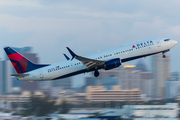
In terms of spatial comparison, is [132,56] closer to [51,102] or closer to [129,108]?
[129,108]

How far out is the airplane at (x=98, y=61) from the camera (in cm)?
4200

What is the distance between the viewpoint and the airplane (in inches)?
1654

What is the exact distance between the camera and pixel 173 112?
5678 cm

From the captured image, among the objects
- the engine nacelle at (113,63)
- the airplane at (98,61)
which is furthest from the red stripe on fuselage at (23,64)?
the engine nacelle at (113,63)

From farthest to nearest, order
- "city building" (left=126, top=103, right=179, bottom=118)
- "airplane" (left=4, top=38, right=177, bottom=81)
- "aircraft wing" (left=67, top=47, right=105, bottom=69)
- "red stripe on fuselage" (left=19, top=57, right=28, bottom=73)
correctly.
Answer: "city building" (left=126, top=103, right=179, bottom=118) → "red stripe on fuselage" (left=19, top=57, right=28, bottom=73) → "airplane" (left=4, top=38, right=177, bottom=81) → "aircraft wing" (left=67, top=47, right=105, bottom=69)

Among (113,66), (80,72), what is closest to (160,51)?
(113,66)

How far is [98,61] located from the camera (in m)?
41.4

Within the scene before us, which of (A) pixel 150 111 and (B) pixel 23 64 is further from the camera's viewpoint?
(A) pixel 150 111

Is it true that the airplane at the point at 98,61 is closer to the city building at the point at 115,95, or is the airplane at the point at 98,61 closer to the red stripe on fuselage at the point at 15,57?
the red stripe on fuselage at the point at 15,57

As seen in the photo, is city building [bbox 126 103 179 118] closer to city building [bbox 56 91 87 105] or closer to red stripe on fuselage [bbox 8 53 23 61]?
city building [bbox 56 91 87 105]

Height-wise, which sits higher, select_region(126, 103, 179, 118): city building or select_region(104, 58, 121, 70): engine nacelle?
select_region(104, 58, 121, 70): engine nacelle

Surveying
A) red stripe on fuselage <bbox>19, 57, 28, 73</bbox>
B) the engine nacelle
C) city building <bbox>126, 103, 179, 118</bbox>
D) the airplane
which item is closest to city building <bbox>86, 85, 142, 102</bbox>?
city building <bbox>126, 103, 179, 118</bbox>

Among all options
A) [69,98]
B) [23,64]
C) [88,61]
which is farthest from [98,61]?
[69,98]

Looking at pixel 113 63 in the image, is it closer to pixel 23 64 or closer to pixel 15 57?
pixel 23 64
